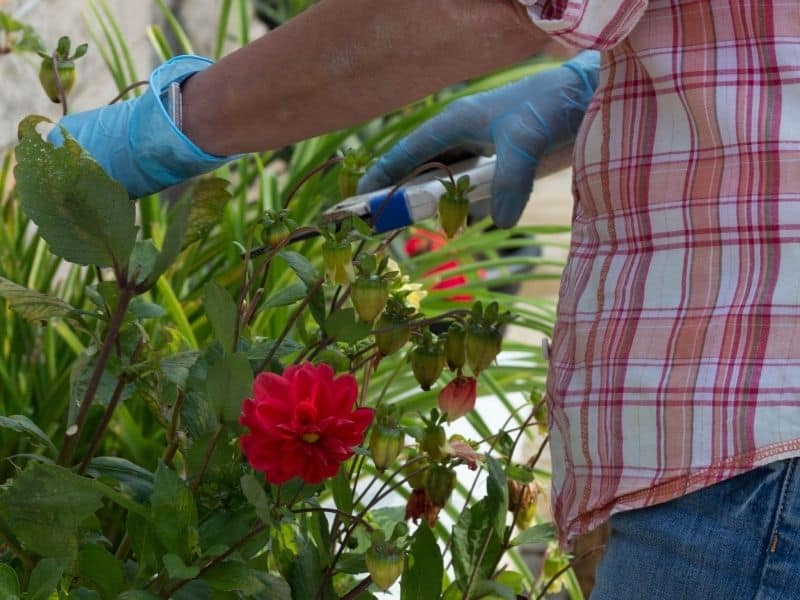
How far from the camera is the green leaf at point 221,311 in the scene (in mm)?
663

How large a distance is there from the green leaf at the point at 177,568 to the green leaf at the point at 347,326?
0.18 meters

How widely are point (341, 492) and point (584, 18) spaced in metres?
0.34

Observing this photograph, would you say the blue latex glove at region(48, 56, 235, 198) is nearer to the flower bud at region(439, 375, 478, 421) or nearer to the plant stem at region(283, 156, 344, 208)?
the plant stem at region(283, 156, 344, 208)

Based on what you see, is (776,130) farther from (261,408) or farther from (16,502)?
(16,502)

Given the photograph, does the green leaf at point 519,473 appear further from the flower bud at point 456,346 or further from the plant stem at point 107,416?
the plant stem at point 107,416

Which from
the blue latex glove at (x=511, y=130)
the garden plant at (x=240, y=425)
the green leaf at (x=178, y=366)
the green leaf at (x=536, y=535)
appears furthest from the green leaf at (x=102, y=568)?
the blue latex glove at (x=511, y=130)

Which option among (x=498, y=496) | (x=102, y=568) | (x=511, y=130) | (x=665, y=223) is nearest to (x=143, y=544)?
(x=102, y=568)

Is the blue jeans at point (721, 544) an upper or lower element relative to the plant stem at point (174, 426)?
lower

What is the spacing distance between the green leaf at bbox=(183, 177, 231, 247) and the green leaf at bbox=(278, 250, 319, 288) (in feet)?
0.15

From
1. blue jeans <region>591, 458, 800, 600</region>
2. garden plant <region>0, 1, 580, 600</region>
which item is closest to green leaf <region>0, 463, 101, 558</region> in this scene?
garden plant <region>0, 1, 580, 600</region>

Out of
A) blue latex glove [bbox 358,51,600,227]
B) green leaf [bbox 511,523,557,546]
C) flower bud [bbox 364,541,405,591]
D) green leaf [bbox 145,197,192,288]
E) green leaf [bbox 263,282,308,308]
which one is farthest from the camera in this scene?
blue latex glove [bbox 358,51,600,227]

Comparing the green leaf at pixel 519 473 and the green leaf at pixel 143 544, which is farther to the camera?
the green leaf at pixel 519 473

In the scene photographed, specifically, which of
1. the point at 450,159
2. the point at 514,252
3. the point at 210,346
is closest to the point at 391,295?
the point at 210,346

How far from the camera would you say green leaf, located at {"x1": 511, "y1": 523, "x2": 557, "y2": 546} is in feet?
2.98
